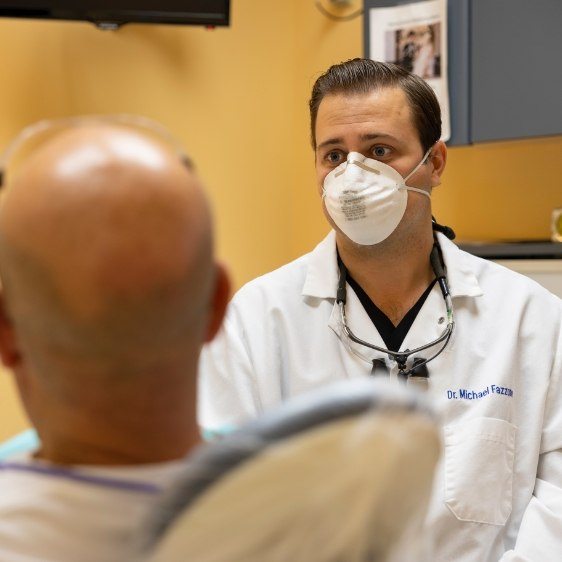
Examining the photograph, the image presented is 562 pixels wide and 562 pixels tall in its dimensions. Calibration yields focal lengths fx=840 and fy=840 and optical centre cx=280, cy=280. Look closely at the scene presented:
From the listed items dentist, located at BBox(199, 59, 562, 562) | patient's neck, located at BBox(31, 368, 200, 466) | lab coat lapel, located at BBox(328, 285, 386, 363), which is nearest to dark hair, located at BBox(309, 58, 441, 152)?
dentist, located at BBox(199, 59, 562, 562)

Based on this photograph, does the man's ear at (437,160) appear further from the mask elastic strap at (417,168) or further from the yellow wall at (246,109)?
the yellow wall at (246,109)

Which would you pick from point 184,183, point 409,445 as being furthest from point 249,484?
point 184,183

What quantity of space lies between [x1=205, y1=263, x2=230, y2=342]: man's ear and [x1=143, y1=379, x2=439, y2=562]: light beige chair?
0.17m

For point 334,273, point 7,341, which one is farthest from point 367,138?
point 7,341

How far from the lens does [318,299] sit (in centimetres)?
170

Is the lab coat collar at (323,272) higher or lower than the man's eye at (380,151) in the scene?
lower

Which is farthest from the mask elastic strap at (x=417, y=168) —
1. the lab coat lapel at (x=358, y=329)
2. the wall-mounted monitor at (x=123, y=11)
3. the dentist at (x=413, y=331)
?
the wall-mounted monitor at (x=123, y=11)

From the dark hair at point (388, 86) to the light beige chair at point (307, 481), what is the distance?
1.32 m

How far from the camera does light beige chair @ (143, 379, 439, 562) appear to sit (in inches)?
18.6

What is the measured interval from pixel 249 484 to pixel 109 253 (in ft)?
0.55

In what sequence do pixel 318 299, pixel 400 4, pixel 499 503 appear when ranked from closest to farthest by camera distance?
pixel 499 503 < pixel 318 299 < pixel 400 4

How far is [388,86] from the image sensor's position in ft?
5.73

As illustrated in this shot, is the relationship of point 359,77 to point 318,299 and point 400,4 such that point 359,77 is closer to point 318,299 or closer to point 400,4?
point 318,299

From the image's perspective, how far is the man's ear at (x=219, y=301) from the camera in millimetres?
647
